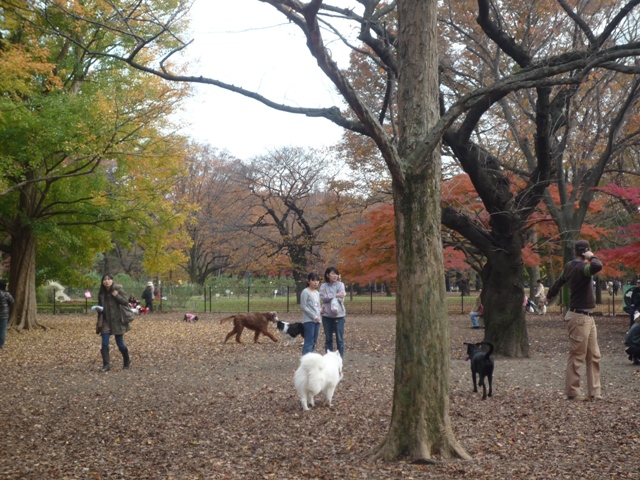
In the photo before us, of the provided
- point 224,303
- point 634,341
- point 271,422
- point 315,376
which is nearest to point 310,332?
point 315,376

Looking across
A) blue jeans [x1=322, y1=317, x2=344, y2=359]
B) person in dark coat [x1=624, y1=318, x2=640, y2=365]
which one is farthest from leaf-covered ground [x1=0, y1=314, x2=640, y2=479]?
blue jeans [x1=322, y1=317, x2=344, y2=359]

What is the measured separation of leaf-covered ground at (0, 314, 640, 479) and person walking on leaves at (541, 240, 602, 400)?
1.02ft

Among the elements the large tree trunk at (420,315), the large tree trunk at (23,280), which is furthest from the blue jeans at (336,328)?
the large tree trunk at (23,280)

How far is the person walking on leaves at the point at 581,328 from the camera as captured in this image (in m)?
7.87

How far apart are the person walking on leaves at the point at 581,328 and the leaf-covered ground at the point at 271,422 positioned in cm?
31

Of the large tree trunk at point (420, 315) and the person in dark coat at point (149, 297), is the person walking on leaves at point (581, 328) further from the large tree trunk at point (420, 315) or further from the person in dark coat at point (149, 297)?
the person in dark coat at point (149, 297)

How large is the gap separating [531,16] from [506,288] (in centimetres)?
623

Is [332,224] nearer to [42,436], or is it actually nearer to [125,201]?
[125,201]

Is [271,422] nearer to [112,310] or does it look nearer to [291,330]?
[112,310]

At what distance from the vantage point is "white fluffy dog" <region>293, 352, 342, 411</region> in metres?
7.63

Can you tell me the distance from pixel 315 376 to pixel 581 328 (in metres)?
3.37

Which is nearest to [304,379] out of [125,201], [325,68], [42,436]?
[42,436]

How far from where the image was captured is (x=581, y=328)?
25.9 ft

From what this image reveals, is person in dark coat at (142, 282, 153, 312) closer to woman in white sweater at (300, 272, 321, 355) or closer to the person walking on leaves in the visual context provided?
woman in white sweater at (300, 272, 321, 355)
